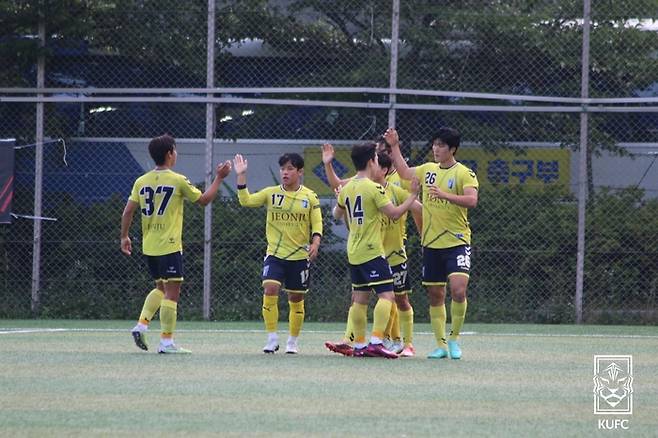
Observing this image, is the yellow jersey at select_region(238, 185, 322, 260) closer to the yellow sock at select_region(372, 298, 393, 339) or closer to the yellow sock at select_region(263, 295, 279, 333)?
the yellow sock at select_region(263, 295, 279, 333)

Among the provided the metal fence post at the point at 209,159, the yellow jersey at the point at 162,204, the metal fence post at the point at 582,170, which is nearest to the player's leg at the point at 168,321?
the yellow jersey at the point at 162,204

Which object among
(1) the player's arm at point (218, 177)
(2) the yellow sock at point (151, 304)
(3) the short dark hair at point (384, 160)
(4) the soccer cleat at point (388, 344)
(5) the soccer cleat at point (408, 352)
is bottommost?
(5) the soccer cleat at point (408, 352)

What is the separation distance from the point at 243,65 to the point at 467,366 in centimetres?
856

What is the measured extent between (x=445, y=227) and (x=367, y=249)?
82 cm

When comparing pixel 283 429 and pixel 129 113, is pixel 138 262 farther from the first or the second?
pixel 283 429

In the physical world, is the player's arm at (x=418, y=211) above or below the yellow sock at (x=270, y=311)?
above

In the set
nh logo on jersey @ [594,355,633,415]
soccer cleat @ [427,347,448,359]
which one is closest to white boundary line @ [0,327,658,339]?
nh logo on jersey @ [594,355,633,415]

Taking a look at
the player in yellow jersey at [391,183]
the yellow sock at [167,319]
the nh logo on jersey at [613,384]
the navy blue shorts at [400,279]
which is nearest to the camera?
the nh logo on jersey at [613,384]

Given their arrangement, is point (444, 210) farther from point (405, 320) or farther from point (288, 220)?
point (288, 220)

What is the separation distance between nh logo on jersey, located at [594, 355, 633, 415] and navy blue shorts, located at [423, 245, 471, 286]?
55.0 inches

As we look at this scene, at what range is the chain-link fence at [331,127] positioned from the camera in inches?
696

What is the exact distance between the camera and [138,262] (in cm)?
1794

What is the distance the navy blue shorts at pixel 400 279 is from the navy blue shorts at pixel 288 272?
0.83 m

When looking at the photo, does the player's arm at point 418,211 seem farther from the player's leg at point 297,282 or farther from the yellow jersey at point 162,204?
the yellow jersey at point 162,204
